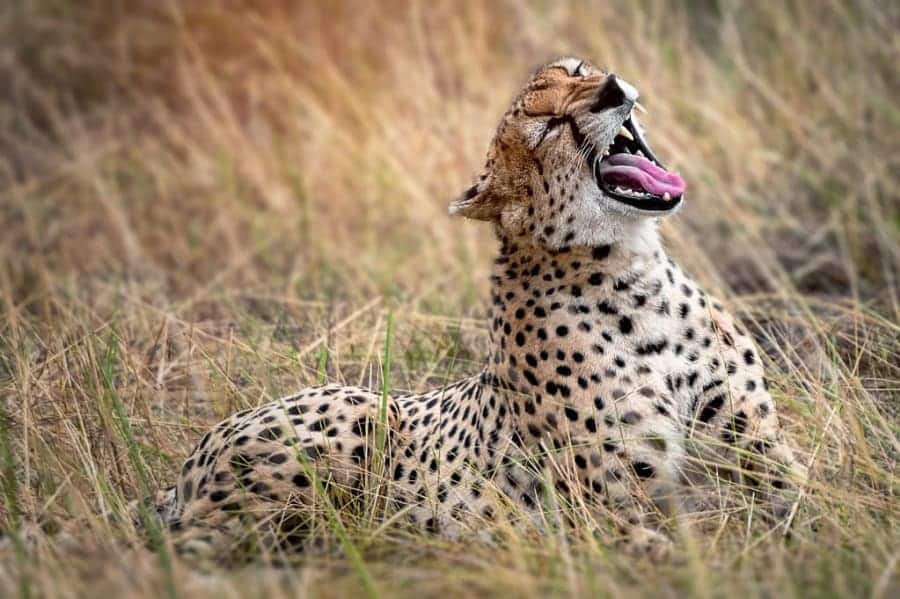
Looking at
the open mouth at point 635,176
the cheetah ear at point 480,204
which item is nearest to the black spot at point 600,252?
the open mouth at point 635,176

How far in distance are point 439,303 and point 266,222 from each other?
2265mm

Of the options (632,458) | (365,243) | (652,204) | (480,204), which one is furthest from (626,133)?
(365,243)

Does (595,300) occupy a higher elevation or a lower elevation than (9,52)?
lower

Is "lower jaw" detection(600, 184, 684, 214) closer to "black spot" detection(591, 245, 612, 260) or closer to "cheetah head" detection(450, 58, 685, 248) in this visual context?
"cheetah head" detection(450, 58, 685, 248)

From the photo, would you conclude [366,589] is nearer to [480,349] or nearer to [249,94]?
[480,349]

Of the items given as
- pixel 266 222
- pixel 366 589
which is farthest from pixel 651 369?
pixel 266 222

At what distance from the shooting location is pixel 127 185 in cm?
821

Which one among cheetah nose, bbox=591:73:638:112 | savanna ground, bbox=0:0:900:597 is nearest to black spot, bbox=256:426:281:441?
savanna ground, bbox=0:0:900:597

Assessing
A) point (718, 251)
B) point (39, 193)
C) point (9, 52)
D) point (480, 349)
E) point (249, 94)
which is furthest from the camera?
point (9, 52)

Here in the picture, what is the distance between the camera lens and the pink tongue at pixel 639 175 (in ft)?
12.2

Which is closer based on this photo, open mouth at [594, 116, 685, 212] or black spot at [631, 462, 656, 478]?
black spot at [631, 462, 656, 478]

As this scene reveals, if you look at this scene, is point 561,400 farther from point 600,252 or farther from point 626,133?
point 626,133

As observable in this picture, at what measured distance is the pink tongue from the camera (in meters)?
3.72

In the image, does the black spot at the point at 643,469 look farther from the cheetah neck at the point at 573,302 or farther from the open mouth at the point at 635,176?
the open mouth at the point at 635,176
